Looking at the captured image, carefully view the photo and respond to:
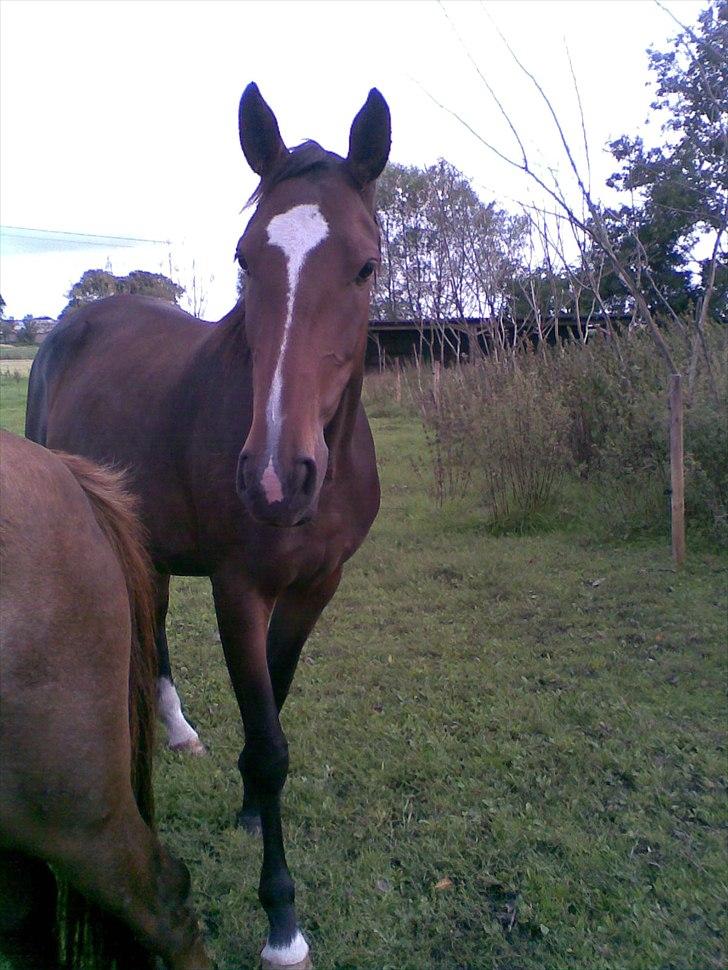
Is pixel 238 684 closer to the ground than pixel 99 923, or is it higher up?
higher up

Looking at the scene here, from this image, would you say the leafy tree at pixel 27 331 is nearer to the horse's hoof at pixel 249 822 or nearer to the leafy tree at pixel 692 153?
the leafy tree at pixel 692 153

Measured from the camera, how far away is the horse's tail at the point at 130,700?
1592 millimetres

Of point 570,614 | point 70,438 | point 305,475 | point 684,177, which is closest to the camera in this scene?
point 305,475

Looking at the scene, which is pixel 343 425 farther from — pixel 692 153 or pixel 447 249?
pixel 447 249

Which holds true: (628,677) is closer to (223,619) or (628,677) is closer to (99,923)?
(223,619)

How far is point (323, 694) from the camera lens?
3.91 metres

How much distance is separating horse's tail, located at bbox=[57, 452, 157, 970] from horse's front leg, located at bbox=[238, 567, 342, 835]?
0.81 m

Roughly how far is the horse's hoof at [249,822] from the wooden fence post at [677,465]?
4.15 metres

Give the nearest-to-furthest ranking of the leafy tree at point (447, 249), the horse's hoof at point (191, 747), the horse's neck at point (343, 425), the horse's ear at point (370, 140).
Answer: the horse's ear at point (370, 140), the horse's neck at point (343, 425), the horse's hoof at point (191, 747), the leafy tree at point (447, 249)

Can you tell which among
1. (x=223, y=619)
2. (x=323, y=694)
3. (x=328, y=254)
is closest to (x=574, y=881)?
(x=223, y=619)

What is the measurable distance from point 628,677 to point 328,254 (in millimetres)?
3033

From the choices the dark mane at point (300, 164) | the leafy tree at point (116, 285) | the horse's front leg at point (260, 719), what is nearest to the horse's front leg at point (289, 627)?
the horse's front leg at point (260, 719)

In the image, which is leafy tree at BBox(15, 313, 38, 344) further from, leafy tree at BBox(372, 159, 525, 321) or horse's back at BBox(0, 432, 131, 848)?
horse's back at BBox(0, 432, 131, 848)

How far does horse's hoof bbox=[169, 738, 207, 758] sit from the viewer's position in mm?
3361
